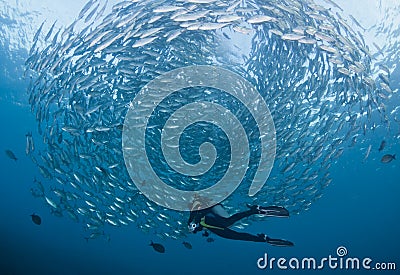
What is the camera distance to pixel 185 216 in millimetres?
11875

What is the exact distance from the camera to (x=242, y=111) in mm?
9055

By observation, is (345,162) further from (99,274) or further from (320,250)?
(99,274)

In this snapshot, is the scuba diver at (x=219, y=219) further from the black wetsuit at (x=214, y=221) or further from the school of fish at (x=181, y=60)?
the school of fish at (x=181, y=60)

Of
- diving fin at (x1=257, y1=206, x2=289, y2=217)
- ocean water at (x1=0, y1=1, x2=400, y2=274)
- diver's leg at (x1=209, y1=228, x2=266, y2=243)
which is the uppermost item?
ocean water at (x1=0, y1=1, x2=400, y2=274)

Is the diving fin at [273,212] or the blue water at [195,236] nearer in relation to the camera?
the diving fin at [273,212]

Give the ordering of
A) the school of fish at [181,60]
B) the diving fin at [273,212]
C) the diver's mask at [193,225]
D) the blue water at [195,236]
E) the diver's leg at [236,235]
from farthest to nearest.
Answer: the blue water at [195,236] < the diving fin at [273,212] < the diver's leg at [236,235] < the diver's mask at [193,225] < the school of fish at [181,60]

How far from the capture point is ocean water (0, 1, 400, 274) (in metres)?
11.6

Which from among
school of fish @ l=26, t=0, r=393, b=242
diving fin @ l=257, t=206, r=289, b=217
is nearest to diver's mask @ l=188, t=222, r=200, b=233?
diving fin @ l=257, t=206, r=289, b=217

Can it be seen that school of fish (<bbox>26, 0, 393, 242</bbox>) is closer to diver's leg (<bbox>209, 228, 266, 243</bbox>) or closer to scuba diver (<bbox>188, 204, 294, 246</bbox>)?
scuba diver (<bbox>188, 204, 294, 246</bbox>)

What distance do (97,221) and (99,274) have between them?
20.0 m

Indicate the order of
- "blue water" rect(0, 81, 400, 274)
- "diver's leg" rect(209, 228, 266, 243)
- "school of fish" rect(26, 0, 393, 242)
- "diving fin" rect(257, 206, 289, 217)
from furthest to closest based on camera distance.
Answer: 1. "blue water" rect(0, 81, 400, 274)
2. "diving fin" rect(257, 206, 289, 217)
3. "diver's leg" rect(209, 228, 266, 243)
4. "school of fish" rect(26, 0, 393, 242)

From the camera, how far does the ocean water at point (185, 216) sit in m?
11.6

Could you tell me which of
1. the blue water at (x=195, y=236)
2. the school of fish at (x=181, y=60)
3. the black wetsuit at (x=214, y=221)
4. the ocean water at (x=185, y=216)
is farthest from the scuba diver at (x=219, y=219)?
the blue water at (x=195, y=236)

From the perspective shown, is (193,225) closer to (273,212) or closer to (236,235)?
(236,235)
